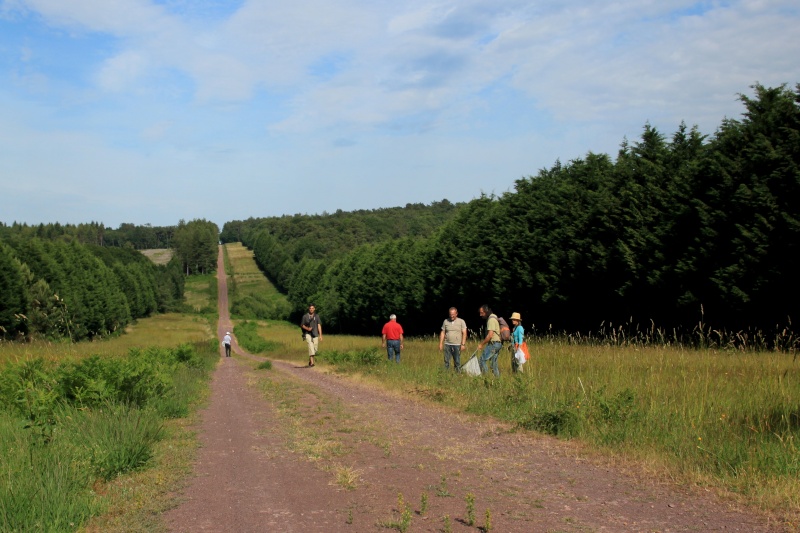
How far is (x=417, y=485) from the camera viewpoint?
644 centimetres

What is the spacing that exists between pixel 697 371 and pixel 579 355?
123 inches

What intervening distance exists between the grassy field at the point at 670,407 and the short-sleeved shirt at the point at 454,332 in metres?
1.66

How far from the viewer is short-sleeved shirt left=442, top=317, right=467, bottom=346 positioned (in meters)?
15.9

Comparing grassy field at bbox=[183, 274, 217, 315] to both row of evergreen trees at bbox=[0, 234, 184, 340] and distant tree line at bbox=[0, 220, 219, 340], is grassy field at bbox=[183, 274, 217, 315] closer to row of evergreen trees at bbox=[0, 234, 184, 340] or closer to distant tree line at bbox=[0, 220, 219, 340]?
distant tree line at bbox=[0, 220, 219, 340]

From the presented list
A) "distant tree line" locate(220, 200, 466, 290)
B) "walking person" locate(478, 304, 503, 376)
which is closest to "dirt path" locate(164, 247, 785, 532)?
"walking person" locate(478, 304, 503, 376)

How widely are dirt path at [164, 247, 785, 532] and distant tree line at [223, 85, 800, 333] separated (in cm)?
594

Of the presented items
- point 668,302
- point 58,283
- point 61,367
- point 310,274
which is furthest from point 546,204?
point 310,274

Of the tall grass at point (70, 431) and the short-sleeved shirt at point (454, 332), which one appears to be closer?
the tall grass at point (70, 431)

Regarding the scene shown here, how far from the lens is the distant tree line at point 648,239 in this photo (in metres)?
21.9

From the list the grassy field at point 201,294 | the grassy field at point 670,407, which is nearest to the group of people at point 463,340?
the grassy field at point 670,407

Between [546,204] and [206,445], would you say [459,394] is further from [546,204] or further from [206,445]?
[546,204]

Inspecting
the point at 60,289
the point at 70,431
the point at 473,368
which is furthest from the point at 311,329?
the point at 60,289

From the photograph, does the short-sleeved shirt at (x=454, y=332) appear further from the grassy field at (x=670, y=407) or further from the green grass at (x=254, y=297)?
the green grass at (x=254, y=297)

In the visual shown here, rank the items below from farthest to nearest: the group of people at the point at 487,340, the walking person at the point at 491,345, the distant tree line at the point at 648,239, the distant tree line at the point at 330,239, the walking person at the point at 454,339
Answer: the distant tree line at the point at 330,239
the distant tree line at the point at 648,239
the walking person at the point at 454,339
the walking person at the point at 491,345
the group of people at the point at 487,340
